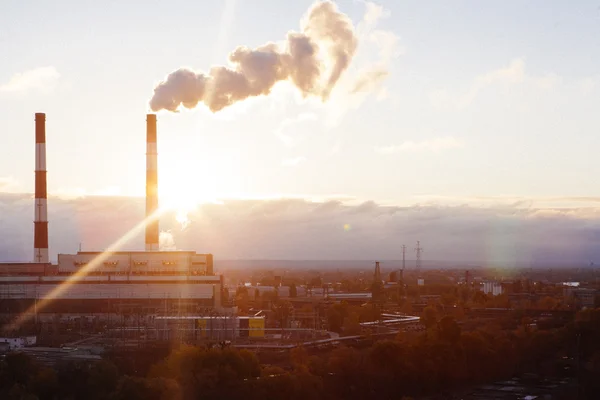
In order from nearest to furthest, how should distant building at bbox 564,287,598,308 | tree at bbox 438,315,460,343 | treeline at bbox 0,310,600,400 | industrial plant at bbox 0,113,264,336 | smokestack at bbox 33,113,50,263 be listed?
treeline at bbox 0,310,600,400 < tree at bbox 438,315,460,343 < industrial plant at bbox 0,113,264,336 < smokestack at bbox 33,113,50,263 < distant building at bbox 564,287,598,308

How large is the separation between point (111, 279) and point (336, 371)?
17231mm

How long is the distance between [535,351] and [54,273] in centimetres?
2001

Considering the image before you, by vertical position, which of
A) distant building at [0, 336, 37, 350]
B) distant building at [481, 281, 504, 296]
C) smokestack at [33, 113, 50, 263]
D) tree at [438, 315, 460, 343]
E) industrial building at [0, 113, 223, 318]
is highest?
smokestack at [33, 113, 50, 263]

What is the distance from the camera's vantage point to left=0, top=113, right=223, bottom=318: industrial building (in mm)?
32688

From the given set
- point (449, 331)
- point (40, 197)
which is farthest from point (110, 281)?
point (449, 331)

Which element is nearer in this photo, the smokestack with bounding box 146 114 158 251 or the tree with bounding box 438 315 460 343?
the tree with bounding box 438 315 460 343

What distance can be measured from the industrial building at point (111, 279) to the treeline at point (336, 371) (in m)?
10.9

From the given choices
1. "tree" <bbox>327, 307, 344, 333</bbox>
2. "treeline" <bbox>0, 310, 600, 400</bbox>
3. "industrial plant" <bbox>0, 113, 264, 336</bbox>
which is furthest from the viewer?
"industrial plant" <bbox>0, 113, 264, 336</bbox>

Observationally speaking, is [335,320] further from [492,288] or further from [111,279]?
[492,288]

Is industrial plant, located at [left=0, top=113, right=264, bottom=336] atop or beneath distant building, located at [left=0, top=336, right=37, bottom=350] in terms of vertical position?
atop

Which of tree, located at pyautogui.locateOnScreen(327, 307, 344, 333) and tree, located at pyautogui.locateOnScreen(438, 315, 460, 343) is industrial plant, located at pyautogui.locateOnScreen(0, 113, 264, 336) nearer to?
tree, located at pyautogui.locateOnScreen(327, 307, 344, 333)

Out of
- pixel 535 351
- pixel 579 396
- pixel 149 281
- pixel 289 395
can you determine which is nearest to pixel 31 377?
pixel 289 395

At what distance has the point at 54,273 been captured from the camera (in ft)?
114

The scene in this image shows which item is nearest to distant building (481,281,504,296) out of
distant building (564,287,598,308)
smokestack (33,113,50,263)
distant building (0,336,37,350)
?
distant building (564,287,598,308)
